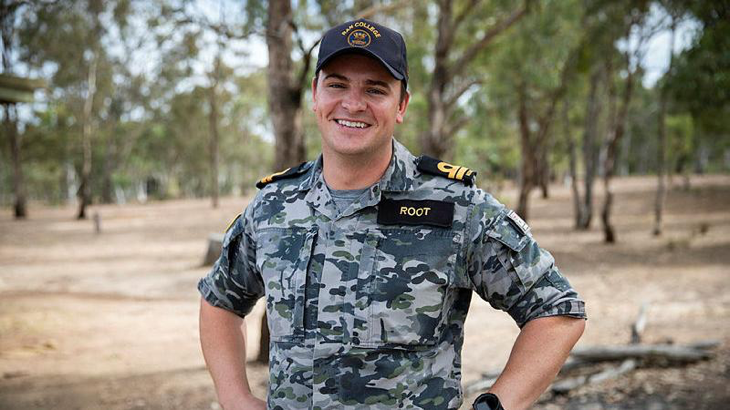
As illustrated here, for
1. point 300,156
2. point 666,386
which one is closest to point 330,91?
point 300,156

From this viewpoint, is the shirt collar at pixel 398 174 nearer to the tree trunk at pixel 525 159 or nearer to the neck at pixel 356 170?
the neck at pixel 356 170

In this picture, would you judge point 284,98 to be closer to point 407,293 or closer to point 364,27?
point 364,27

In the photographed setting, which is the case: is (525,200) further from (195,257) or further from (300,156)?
(300,156)

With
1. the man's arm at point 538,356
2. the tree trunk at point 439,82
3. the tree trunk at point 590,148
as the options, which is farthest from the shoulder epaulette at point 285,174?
the tree trunk at point 590,148

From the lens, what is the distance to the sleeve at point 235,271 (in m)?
1.89

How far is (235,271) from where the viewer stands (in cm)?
190

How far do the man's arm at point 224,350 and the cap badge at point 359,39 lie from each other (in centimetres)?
93

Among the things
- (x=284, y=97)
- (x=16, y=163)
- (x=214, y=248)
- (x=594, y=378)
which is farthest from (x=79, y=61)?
(x=594, y=378)

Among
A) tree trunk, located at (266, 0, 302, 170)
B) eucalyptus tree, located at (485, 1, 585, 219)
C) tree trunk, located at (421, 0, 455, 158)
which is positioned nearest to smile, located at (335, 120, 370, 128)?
tree trunk, located at (266, 0, 302, 170)

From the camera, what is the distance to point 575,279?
11.1 m

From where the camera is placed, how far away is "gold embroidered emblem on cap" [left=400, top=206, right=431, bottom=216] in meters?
1.70

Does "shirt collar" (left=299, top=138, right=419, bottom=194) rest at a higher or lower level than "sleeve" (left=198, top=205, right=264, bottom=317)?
higher

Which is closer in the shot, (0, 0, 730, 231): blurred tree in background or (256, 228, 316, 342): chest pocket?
(256, 228, 316, 342): chest pocket

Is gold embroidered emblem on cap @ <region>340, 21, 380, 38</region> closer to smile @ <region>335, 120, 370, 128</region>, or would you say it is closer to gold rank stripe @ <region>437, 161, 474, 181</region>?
smile @ <region>335, 120, 370, 128</region>
